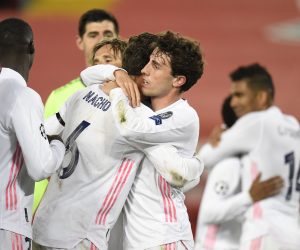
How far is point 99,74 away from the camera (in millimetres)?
4656

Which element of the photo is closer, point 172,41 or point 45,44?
point 172,41

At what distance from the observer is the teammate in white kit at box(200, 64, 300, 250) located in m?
7.02

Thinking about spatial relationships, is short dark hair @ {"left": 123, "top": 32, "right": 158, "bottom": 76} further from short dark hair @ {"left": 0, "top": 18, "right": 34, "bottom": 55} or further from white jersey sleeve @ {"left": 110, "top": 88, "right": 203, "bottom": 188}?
short dark hair @ {"left": 0, "top": 18, "right": 34, "bottom": 55}

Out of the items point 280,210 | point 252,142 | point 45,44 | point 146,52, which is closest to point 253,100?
point 252,142

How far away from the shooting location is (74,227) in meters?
4.44

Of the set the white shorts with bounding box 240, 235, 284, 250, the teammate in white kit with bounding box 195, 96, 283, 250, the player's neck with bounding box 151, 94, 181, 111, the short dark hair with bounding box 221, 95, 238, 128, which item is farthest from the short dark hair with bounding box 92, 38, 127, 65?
the short dark hair with bounding box 221, 95, 238, 128

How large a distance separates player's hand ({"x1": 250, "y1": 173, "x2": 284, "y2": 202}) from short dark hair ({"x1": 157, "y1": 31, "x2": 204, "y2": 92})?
263 centimetres

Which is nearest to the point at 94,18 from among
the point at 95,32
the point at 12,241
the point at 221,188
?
the point at 95,32

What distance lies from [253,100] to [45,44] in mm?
8719

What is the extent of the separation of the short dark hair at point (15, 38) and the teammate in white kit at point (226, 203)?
296 cm

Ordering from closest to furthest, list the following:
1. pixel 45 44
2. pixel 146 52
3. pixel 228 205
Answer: pixel 146 52, pixel 228 205, pixel 45 44

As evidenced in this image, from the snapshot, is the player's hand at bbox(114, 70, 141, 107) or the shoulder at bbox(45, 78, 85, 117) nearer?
the player's hand at bbox(114, 70, 141, 107)

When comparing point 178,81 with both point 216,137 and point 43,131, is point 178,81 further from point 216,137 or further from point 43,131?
point 216,137

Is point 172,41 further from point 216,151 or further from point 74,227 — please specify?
point 216,151
